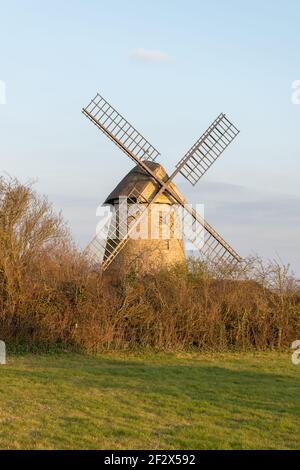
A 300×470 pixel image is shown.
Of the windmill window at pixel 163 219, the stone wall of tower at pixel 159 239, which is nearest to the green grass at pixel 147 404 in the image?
the stone wall of tower at pixel 159 239

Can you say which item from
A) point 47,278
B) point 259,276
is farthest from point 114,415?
point 259,276

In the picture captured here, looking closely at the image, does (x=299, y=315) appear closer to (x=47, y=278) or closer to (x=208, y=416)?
(x=47, y=278)

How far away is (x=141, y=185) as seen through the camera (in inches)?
979

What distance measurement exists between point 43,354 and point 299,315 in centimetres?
841

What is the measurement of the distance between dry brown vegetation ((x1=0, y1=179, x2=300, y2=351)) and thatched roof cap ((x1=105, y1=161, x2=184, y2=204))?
14.6 ft

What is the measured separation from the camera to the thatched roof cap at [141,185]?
2483 cm

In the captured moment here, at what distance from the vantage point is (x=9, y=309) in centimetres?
1894

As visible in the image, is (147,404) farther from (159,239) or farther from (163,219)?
(163,219)

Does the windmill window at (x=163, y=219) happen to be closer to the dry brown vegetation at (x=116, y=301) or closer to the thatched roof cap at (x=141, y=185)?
the thatched roof cap at (x=141, y=185)

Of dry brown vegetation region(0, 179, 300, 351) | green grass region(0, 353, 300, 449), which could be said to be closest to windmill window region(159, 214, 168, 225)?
dry brown vegetation region(0, 179, 300, 351)

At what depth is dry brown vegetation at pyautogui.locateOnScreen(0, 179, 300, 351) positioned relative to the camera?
18984 mm
